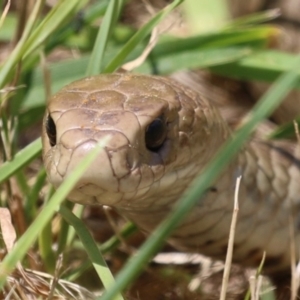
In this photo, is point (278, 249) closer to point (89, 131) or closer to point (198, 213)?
point (198, 213)

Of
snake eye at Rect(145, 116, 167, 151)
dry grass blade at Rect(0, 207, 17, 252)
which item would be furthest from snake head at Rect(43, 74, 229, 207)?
dry grass blade at Rect(0, 207, 17, 252)

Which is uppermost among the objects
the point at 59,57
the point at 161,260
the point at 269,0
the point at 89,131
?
the point at 89,131

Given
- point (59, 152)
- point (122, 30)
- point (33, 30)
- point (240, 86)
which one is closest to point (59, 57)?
point (122, 30)

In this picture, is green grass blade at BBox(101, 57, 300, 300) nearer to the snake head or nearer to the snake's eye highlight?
the snake head

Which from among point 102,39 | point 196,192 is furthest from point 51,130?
point 196,192

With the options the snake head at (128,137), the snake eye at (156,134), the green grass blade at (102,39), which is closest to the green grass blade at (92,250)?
the snake head at (128,137)

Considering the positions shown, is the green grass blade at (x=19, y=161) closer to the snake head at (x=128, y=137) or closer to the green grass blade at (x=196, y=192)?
the snake head at (x=128, y=137)

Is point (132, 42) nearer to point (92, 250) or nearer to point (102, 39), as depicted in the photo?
point (102, 39)
